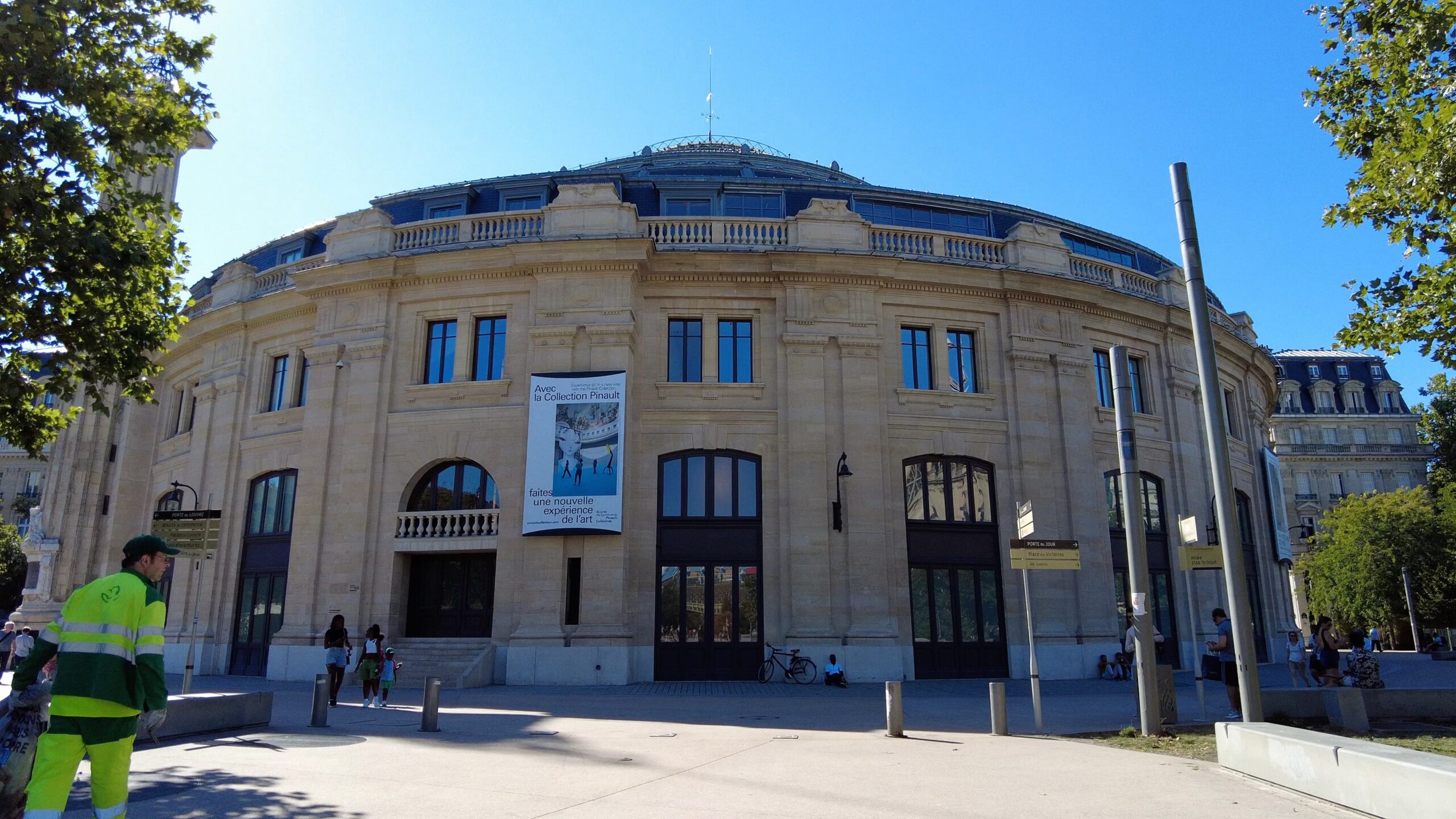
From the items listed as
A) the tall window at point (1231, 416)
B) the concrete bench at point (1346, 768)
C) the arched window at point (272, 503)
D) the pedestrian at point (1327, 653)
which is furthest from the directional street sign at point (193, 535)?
the tall window at point (1231, 416)

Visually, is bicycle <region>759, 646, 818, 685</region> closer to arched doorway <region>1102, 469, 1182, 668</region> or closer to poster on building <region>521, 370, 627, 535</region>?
poster on building <region>521, 370, 627, 535</region>

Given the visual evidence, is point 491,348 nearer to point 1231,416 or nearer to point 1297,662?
point 1297,662

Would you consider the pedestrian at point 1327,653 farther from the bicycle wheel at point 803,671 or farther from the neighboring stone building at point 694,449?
the bicycle wheel at point 803,671

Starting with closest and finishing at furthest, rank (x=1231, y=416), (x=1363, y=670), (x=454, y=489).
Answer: (x=1363, y=670) < (x=454, y=489) < (x=1231, y=416)

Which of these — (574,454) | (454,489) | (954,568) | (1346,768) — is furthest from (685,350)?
(1346,768)

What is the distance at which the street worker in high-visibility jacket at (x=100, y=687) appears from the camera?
16.0ft

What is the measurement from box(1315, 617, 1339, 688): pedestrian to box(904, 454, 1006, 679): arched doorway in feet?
24.1

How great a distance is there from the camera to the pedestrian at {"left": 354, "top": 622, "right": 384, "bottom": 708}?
16.4 meters

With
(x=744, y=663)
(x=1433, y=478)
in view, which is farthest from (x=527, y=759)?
(x=1433, y=478)

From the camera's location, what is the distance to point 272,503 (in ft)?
83.5

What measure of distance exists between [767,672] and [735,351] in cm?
849

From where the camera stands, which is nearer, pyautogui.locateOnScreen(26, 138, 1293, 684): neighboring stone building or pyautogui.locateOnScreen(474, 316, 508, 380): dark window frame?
pyautogui.locateOnScreen(26, 138, 1293, 684): neighboring stone building

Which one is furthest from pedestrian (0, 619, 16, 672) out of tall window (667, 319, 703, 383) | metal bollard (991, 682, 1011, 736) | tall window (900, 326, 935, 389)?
tall window (900, 326, 935, 389)

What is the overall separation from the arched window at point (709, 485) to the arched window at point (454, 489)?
14.9 feet
